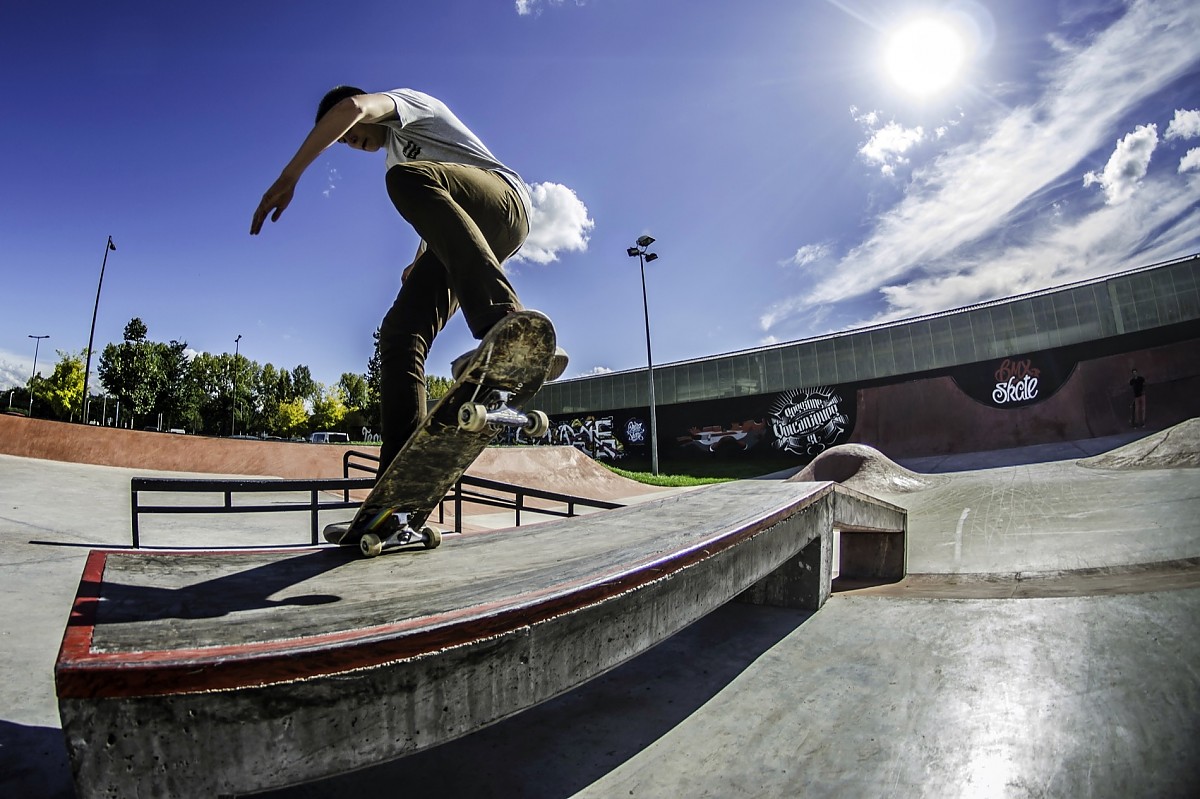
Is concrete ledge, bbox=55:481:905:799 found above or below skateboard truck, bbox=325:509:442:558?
below

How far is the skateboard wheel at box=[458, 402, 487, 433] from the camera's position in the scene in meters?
1.50

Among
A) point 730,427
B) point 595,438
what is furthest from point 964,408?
point 595,438

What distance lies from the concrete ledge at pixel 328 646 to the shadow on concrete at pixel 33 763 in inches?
17.6

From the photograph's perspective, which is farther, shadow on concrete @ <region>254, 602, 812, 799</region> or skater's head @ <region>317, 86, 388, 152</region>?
skater's head @ <region>317, 86, 388, 152</region>

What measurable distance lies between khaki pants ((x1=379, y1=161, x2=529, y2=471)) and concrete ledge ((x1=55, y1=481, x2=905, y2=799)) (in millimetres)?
606

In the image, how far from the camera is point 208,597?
1.26 metres

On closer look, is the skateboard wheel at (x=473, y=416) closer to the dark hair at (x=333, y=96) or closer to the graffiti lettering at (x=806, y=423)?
the dark hair at (x=333, y=96)

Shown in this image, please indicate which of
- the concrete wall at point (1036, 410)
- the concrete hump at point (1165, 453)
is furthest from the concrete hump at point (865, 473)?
the concrete wall at point (1036, 410)

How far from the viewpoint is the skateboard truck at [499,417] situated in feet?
4.93

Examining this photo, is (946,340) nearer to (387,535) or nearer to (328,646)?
(387,535)

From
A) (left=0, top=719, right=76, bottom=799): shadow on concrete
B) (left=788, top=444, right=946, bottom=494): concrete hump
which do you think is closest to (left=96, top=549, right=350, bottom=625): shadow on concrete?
(left=0, top=719, right=76, bottom=799): shadow on concrete

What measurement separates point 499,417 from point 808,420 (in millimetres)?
21880

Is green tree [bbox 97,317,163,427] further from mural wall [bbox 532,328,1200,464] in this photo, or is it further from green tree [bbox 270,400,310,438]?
mural wall [bbox 532,328,1200,464]

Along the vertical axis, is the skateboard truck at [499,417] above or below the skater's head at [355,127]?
below
